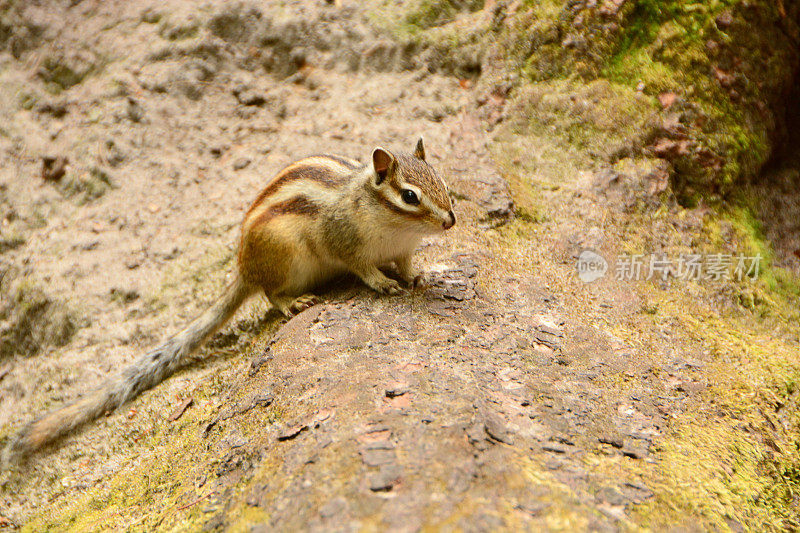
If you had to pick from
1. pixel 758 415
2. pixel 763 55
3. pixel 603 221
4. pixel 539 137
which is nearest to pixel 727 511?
pixel 758 415

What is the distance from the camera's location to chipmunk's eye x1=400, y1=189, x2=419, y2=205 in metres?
3.52

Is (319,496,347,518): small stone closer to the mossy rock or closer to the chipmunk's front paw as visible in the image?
the chipmunk's front paw

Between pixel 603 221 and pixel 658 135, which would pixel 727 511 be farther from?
pixel 658 135

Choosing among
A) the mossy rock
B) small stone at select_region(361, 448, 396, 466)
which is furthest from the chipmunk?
the mossy rock

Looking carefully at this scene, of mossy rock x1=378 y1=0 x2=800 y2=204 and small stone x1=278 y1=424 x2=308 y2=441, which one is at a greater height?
mossy rock x1=378 y1=0 x2=800 y2=204

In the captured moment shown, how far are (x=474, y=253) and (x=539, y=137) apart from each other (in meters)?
1.41

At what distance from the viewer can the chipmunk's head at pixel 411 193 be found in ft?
11.4

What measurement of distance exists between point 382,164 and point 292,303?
104 centimetres

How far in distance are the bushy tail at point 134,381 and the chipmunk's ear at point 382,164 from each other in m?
1.17

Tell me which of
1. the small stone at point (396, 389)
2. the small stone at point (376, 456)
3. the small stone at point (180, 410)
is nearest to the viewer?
the small stone at point (376, 456)
